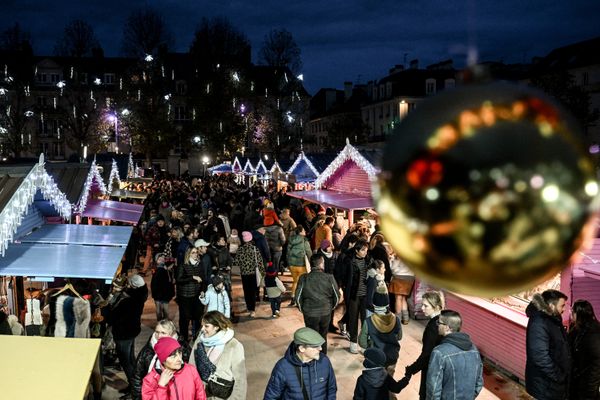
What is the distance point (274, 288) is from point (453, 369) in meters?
5.28

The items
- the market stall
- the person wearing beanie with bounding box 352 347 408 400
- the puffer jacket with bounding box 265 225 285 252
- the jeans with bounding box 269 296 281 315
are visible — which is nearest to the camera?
the market stall

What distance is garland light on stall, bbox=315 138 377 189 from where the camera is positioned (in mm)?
12783

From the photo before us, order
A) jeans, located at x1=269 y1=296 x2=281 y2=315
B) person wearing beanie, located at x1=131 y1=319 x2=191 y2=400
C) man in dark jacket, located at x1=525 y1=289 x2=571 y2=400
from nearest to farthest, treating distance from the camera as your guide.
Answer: person wearing beanie, located at x1=131 y1=319 x2=191 y2=400 < man in dark jacket, located at x1=525 y1=289 x2=571 y2=400 < jeans, located at x1=269 y1=296 x2=281 y2=315

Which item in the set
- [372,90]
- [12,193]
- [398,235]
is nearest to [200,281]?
[12,193]

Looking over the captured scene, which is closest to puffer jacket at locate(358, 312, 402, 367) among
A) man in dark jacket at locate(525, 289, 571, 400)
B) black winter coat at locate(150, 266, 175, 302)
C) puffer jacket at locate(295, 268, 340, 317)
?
puffer jacket at locate(295, 268, 340, 317)

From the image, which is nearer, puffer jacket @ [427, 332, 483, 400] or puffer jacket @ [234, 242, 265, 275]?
puffer jacket @ [427, 332, 483, 400]

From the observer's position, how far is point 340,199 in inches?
526

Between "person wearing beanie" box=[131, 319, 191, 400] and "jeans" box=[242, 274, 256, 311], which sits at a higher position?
"person wearing beanie" box=[131, 319, 191, 400]

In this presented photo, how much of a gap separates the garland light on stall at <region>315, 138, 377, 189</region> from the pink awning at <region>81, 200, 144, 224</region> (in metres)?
5.21

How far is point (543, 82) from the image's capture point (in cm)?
2775

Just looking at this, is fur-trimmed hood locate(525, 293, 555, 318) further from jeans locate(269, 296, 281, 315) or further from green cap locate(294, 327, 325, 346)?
jeans locate(269, 296, 281, 315)

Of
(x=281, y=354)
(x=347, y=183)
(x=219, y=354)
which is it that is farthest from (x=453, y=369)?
(x=347, y=183)

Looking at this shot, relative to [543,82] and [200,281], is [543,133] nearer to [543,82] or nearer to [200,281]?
[200,281]

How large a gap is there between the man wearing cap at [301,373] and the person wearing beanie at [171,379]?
574 millimetres
